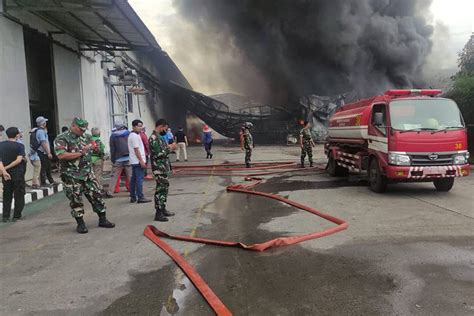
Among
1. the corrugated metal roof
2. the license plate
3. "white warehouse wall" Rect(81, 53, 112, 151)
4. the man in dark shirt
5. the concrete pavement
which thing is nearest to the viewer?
the concrete pavement

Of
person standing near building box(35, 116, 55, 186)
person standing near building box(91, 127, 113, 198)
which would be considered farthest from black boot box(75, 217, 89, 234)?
person standing near building box(35, 116, 55, 186)

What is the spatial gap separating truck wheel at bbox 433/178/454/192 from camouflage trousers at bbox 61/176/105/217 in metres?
6.39

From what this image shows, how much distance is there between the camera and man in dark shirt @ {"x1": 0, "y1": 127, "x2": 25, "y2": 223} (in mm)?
6496

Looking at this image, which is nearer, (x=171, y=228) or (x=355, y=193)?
(x=171, y=228)

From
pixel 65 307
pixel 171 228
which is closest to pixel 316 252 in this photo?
pixel 171 228

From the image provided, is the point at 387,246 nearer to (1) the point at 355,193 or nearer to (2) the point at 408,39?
(1) the point at 355,193

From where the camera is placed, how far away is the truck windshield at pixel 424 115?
306 inches

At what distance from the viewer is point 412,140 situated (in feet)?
24.6

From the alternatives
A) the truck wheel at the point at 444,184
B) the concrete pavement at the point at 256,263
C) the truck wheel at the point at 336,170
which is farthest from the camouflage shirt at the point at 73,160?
the truck wheel at the point at 336,170

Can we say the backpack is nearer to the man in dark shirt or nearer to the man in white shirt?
the man in dark shirt

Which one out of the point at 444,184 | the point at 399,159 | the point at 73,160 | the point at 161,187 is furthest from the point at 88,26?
the point at 444,184

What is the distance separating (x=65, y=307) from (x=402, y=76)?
1020 inches

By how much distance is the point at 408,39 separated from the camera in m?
25.1

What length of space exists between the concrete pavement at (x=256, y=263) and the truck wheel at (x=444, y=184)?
791 millimetres
